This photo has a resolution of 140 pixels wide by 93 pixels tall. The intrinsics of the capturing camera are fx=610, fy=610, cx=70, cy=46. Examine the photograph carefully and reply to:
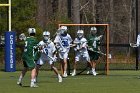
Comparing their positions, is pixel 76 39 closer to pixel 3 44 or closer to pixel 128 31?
pixel 3 44

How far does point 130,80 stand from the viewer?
21609mm

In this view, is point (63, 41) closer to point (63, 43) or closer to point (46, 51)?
point (63, 43)

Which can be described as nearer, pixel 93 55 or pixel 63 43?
pixel 63 43

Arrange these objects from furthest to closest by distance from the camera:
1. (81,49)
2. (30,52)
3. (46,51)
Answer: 1. (81,49)
2. (46,51)
3. (30,52)

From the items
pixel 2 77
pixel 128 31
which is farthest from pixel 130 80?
pixel 128 31

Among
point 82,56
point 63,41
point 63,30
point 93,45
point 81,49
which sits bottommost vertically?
point 82,56

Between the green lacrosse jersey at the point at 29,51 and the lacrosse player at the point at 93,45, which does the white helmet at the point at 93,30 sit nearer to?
the lacrosse player at the point at 93,45

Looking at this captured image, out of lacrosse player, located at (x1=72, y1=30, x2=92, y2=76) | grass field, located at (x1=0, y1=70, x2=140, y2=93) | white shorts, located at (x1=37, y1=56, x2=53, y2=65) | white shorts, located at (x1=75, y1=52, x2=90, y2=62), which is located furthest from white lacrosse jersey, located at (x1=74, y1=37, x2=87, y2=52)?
white shorts, located at (x1=37, y1=56, x2=53, y2=65)

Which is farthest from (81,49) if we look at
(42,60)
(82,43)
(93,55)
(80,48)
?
(42,60)

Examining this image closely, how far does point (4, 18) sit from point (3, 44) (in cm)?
338

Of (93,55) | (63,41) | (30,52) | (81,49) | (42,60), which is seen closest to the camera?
(30,52)

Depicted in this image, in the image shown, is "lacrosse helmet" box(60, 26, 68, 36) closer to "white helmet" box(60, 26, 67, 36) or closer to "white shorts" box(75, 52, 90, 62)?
"white helmet" box(60, 26, 67, 36)

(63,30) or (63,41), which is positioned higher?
(63,30)

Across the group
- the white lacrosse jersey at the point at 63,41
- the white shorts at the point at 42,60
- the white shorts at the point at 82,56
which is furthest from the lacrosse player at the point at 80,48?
the white shorts at the point at 42,60
